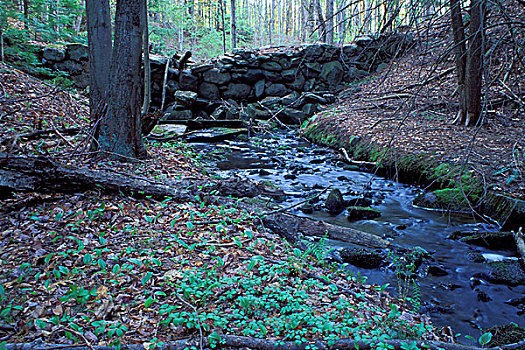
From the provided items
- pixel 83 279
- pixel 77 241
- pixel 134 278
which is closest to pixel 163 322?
pixel 134 278

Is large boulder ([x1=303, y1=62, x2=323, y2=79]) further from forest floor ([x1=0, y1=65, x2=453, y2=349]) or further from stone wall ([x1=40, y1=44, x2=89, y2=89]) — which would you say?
forest floor ([x1=0, y1=65, x2=453, y2=349])

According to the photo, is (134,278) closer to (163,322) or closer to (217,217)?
(163,322)

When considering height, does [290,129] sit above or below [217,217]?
above

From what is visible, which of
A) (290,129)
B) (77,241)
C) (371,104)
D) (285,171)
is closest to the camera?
(77,241)

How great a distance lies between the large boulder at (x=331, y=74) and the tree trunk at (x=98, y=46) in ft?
43.7

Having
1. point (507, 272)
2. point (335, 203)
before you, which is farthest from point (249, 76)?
point (507, 272)

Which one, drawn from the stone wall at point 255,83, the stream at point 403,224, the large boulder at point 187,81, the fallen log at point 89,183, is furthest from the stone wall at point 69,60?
the fallen log at point 89,183

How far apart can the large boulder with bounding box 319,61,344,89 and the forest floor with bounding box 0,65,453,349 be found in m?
14.7

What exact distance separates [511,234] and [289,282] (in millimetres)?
3819

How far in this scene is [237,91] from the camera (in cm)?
1762

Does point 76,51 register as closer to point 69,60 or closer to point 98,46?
point 69,60

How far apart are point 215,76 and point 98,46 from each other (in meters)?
11.1

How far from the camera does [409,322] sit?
123 inches

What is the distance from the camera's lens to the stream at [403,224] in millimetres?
3715
